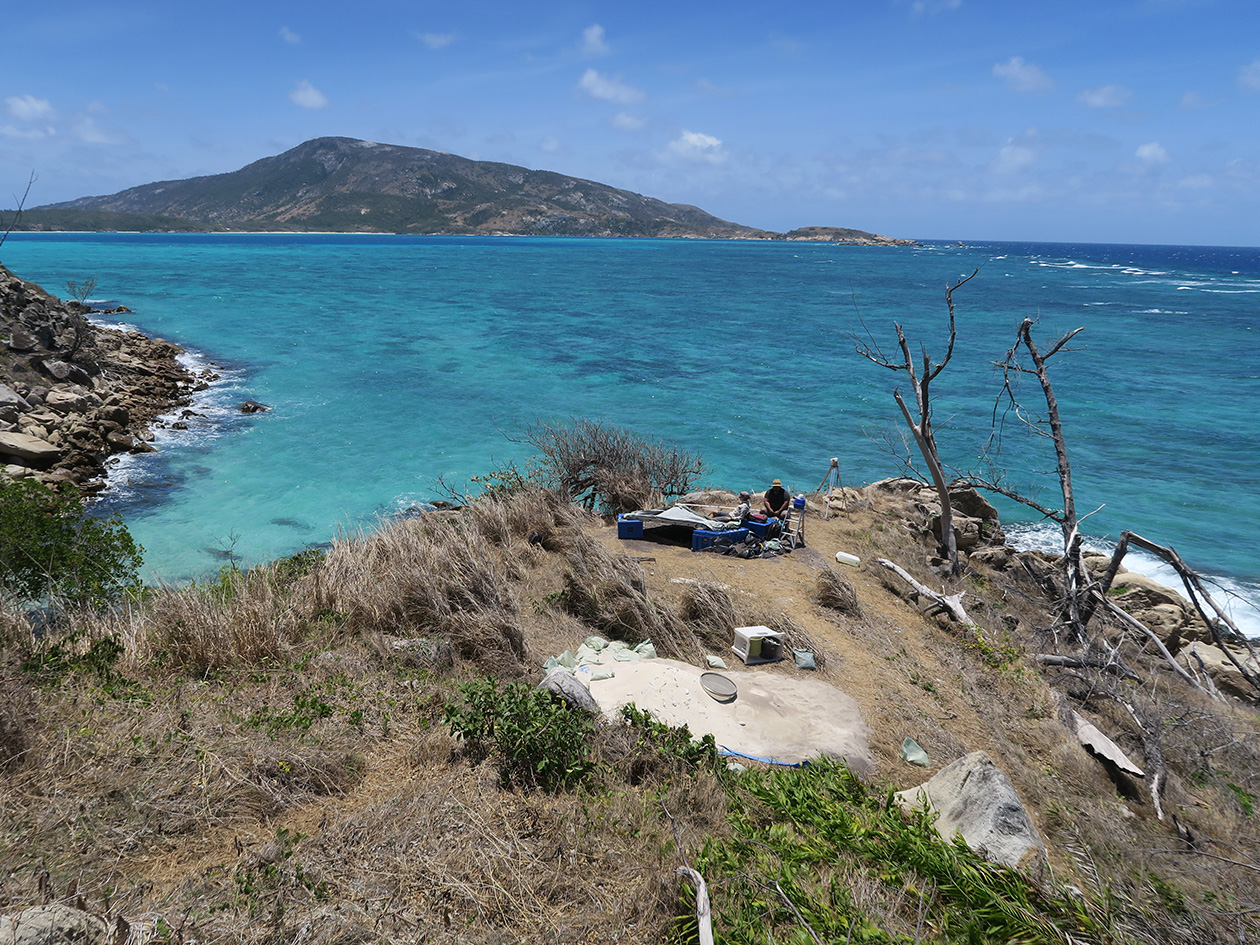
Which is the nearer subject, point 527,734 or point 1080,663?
point 527,734

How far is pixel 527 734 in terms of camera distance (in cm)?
509

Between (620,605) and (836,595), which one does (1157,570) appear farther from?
(620,605)

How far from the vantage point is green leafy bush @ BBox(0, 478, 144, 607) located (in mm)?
7379


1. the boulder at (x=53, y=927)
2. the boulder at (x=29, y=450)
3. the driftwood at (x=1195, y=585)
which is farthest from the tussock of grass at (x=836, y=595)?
the boulder at (x=29, y=450)

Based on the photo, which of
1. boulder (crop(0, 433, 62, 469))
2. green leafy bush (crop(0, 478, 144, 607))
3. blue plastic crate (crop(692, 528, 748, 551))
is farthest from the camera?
boulder (crop(0, 433, 62, 469))

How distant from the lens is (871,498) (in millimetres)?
15125

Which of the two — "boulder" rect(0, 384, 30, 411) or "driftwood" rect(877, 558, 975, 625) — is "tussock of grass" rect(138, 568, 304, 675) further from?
"boulder" rect(0, 384, 30, 411)

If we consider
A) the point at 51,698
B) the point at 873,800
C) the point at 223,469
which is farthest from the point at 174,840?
the point at 223,469

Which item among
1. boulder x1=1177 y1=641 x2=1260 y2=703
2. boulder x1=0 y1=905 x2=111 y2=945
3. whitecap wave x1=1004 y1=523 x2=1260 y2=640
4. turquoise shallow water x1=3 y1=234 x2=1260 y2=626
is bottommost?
whitecap wave x1=1004 y1=523 x2=1260 y2=640

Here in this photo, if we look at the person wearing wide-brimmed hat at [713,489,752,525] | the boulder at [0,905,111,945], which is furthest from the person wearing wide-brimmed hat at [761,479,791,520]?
the boulder at [0,905,111,945]

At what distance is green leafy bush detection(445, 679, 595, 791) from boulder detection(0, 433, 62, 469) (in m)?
15.7

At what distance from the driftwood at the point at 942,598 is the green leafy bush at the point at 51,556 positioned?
10234mm

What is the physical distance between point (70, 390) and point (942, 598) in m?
24.0

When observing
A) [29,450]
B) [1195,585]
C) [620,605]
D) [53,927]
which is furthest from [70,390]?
[1195,585]
